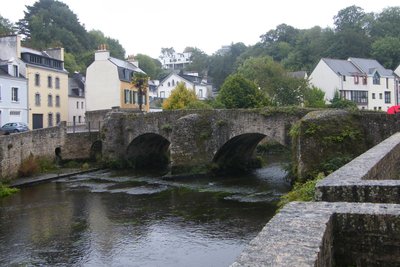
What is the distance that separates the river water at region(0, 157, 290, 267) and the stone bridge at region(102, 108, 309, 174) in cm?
183

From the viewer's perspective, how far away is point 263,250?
173 inches

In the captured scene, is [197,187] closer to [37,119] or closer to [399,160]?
[399,160]

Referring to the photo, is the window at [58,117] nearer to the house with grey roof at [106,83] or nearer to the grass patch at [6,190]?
the house with grey roof at [106,83]

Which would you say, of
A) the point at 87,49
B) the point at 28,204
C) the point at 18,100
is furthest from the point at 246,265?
the point at 87,49

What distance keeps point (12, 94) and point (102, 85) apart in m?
10.4

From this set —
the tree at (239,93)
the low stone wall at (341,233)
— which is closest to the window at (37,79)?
the tree at (239,93)

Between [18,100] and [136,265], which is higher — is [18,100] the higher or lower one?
the higher one

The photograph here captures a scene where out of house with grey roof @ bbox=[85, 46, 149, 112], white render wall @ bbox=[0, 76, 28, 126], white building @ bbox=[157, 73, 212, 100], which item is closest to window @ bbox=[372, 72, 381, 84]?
white building @ bbox=[157, 73, 212, 100]

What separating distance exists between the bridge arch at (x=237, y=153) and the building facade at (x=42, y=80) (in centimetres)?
2083

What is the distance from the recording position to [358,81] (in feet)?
193

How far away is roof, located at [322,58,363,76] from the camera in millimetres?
56719

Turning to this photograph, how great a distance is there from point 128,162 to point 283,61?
47702mm

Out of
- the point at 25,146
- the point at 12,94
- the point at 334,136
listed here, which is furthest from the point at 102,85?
the point at 334,136

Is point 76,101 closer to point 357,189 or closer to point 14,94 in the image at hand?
point 14,94
